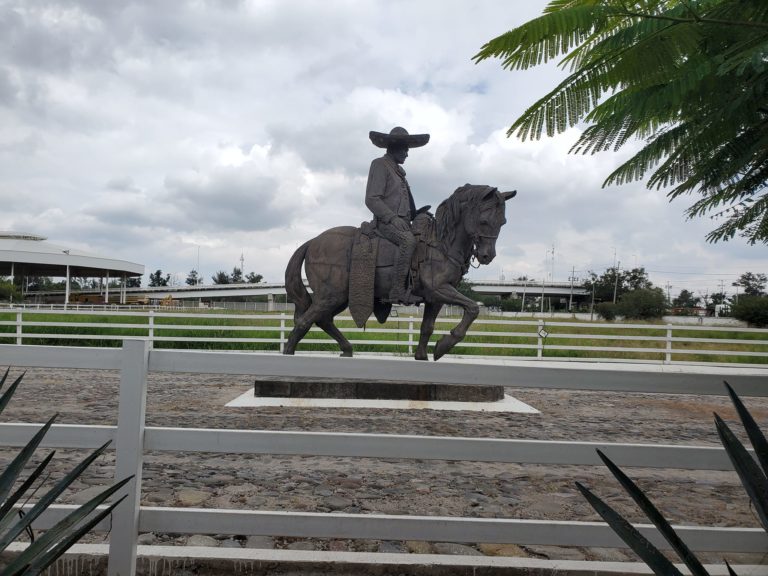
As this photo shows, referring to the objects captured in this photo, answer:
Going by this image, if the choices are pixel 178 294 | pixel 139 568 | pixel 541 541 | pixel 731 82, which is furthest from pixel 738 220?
pixel 178 294

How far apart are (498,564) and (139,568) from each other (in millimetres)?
1487

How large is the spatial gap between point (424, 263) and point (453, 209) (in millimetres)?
655

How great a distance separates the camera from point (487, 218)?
5402 millimetres

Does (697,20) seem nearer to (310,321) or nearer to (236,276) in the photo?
(310,321)

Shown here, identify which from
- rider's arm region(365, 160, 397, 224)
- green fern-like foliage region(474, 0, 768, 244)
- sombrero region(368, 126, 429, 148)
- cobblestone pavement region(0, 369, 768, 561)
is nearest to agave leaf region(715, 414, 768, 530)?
green fern-like foliage region(474, 0, 768, 244)

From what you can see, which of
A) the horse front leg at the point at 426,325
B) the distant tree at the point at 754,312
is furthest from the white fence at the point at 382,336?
the distant tree at the point at 754,312

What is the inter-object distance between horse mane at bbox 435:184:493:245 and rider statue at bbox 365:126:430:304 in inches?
13.1

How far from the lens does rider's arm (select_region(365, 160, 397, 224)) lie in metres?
5.98

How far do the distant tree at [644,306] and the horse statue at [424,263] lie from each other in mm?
32969

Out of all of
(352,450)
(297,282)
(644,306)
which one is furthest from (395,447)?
(644,306)

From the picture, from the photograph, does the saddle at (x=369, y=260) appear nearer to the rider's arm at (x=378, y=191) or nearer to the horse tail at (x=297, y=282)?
the rider's arm at (x=378, y=191)

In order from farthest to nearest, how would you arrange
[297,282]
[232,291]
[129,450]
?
[232,291], [297,282], [129,450]

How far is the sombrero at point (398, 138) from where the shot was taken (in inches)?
238

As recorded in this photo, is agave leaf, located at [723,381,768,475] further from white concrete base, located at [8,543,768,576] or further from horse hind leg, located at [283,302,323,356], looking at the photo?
horse hind leg, located at [283,302,323,356]
